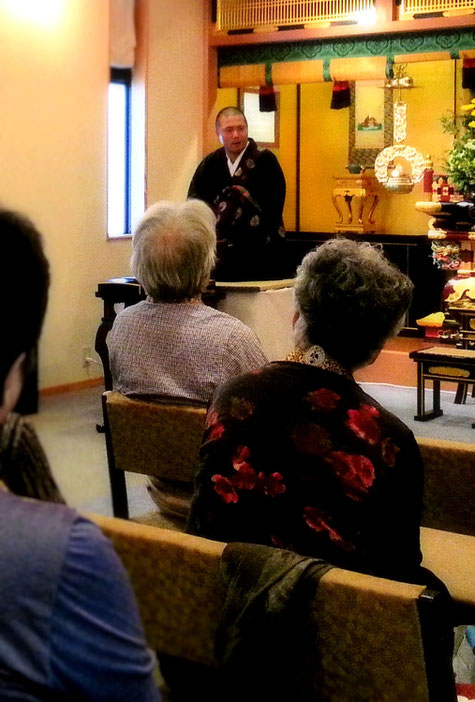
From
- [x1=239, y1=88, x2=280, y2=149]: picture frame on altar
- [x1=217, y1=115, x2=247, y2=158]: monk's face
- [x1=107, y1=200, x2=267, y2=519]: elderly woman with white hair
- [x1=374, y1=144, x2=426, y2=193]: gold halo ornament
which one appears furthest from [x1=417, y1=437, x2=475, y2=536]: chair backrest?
[x1=239, y1=88, x2=280, y2=149]: picture frame on altar

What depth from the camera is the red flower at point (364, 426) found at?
1388mm

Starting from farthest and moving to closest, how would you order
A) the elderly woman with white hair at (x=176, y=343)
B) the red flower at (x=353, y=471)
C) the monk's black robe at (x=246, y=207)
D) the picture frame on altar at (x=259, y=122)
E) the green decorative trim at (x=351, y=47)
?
the picture frame on altar at (x=259, y=122), the green decorative trim at (x=351, y=47), the monk's black robe at (x=246, y=207), the elderly woman with white hair at (x=176, y=343), the red flower at (x=353, y=471)

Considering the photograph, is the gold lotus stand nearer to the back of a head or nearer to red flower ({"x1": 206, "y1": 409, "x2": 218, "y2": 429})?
the back of a head

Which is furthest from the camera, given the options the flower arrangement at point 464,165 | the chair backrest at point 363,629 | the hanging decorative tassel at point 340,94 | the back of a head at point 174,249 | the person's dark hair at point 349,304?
the hanging decorative tassel at point 340,94

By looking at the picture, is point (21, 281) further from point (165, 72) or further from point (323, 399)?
point (323, 399)

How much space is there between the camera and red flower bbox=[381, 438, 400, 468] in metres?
1.39

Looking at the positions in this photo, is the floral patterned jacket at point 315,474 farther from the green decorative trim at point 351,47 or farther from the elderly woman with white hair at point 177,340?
the green decorative trim at point 351,47

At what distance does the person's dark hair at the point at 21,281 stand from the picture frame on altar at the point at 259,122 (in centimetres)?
757

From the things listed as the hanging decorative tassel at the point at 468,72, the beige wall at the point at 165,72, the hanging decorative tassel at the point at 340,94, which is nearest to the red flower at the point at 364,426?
the beige wall at the point at 165,72

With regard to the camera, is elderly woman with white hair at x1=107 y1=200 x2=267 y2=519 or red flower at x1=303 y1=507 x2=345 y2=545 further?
elderly woman with white hair at x1=107 y1=200 x2=267 y2=519

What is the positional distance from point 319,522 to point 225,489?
0.46 ft

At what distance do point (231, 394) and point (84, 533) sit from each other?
0.97 meters

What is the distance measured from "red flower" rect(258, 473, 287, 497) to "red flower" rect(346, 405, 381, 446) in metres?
0.12

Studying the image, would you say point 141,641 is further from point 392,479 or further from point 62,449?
point 392,479
